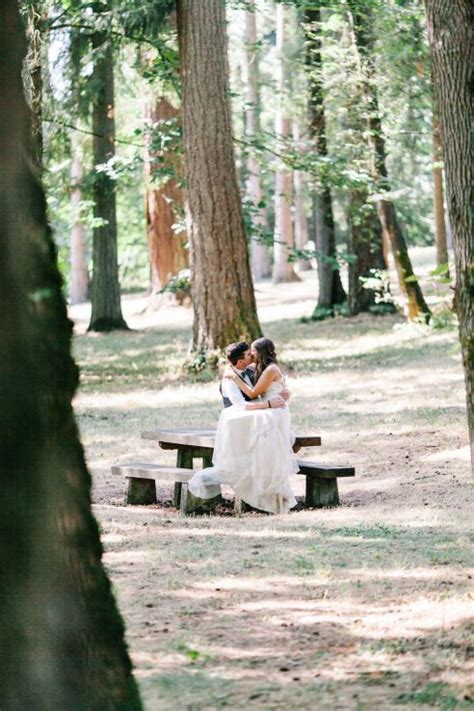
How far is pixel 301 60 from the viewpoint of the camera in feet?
85.5

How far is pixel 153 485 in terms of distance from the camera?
1184 cm

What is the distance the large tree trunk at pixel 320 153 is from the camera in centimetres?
2553

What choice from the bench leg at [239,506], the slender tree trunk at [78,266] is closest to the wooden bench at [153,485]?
the bench leg at [239,506]

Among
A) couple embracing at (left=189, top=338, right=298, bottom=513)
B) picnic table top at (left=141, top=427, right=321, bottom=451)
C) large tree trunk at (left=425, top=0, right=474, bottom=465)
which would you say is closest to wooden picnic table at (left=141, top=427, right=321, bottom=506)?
picnic table top at (left=141, top=427, right=321, bottom=451)

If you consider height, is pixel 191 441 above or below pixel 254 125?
Result: below

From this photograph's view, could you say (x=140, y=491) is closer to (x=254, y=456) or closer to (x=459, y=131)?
(x=254, y=456)

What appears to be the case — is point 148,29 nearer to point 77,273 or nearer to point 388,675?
point 388,675

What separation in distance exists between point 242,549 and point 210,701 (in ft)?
10.6

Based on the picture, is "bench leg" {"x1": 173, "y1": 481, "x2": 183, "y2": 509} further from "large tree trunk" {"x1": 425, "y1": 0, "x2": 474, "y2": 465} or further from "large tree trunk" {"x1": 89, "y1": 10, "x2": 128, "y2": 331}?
"large tree trunk" {"x1": 89, "y1": 10, "x2": 128, "y2": 331}

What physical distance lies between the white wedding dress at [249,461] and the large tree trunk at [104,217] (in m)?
15.6

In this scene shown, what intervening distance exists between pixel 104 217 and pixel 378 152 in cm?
751

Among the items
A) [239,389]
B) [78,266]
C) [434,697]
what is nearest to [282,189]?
[78,266]

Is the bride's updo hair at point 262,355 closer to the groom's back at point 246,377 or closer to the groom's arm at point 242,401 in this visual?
the groom's back at point 246,377

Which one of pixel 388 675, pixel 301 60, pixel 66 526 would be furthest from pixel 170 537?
pixel 301 60
